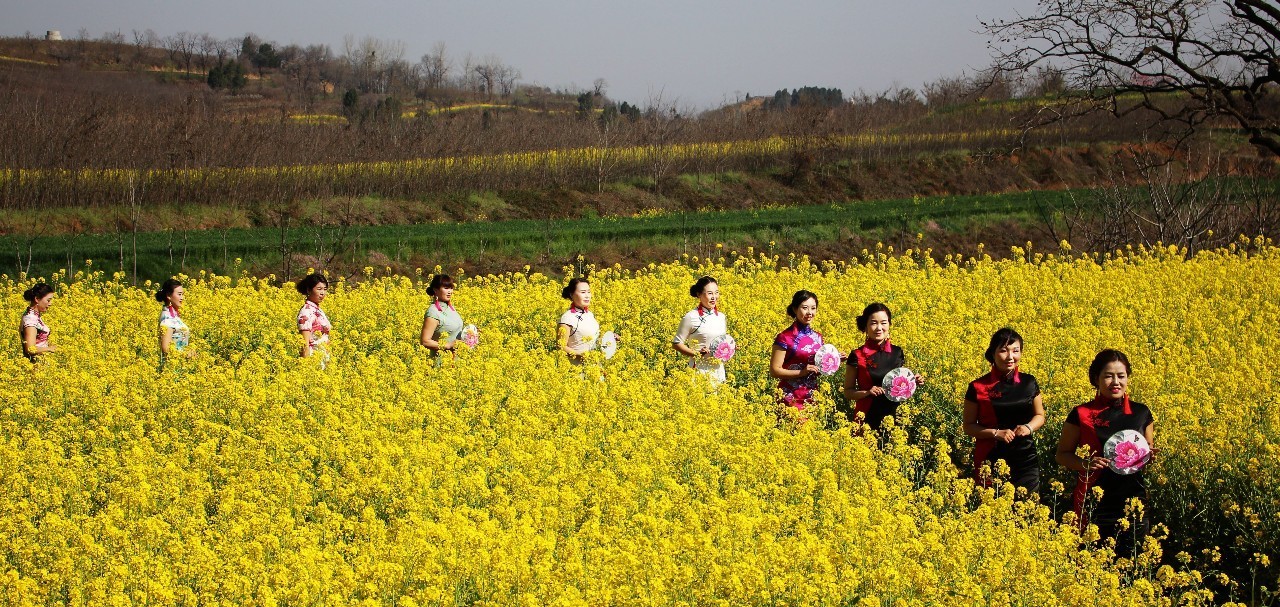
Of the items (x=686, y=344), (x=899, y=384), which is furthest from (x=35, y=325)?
(x=899, y=384)

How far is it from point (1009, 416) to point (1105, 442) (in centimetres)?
71

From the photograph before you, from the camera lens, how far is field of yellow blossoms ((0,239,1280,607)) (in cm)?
565

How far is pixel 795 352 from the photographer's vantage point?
29.4 ft

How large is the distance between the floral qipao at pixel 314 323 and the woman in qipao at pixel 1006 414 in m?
5.81

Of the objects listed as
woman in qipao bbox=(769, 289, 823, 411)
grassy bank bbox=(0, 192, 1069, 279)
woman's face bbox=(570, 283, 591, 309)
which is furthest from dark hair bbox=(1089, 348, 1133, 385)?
grassy bank bbox=(0, 192, 1069, 279)

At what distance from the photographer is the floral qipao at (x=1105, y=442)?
22.4 ft

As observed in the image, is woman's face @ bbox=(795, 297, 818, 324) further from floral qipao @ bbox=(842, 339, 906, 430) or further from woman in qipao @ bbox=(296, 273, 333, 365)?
woman in qipao @ bbox=(296, 273, 333, 365)

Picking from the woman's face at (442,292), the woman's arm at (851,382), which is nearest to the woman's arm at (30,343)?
the woman's face at (442,292)

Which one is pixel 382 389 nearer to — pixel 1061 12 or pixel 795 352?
pixel 795 352

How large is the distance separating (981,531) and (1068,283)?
971 cm

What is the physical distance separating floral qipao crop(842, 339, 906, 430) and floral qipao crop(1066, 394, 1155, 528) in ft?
5.49

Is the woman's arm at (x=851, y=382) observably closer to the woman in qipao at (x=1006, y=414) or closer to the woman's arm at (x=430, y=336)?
the woman in qipao at (x=1006, y=414)

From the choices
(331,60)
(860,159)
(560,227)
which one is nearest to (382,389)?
(560,227)

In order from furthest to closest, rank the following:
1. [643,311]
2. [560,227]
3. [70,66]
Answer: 1. [70,66]
2. [560,227]
3. [643,311]
